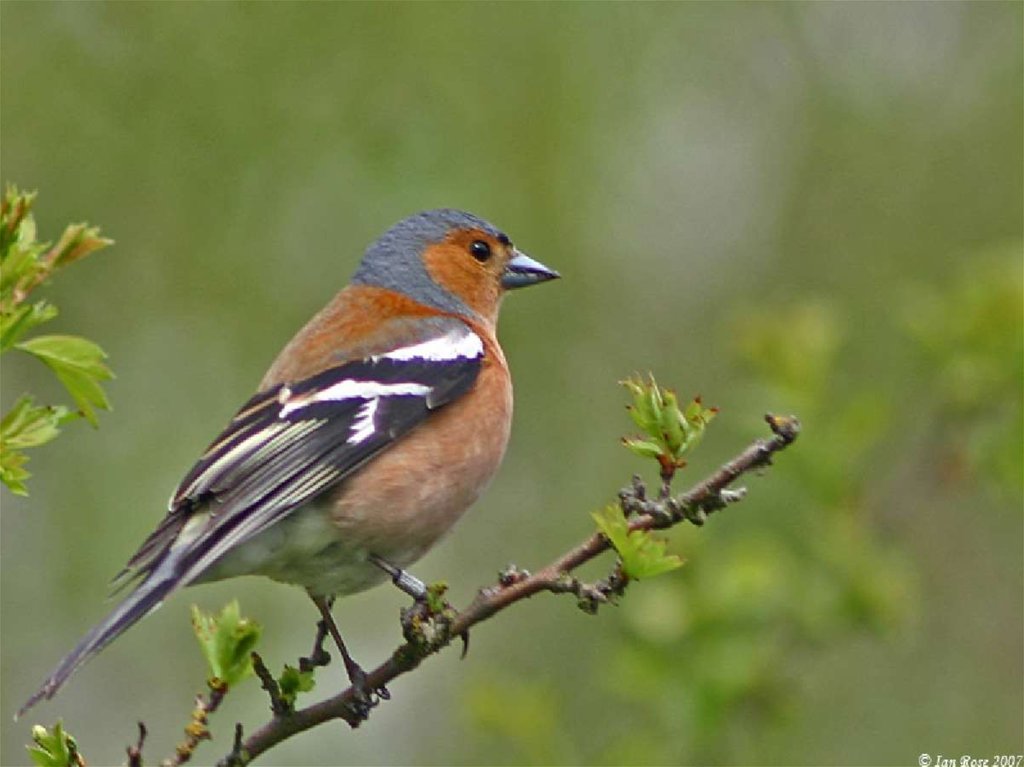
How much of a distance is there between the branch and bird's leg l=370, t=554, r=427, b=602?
1.30 feet

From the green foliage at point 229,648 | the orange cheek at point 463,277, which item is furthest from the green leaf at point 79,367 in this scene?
the orange cheek at point 463,277

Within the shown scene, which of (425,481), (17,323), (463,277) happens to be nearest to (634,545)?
(17,323)

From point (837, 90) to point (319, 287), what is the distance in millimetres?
3239

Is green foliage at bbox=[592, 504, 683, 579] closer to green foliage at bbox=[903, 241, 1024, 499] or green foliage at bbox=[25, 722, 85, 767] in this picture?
green foliage at bbox=[25, 722, 85, 767]

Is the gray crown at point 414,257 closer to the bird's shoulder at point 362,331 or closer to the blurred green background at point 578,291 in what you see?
the bird's shoulder at point 362,331

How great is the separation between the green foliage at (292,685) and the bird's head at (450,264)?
2.29 metres

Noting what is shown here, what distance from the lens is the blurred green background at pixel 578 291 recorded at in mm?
5984

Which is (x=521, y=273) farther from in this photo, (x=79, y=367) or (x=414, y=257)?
(x=79, y=367)

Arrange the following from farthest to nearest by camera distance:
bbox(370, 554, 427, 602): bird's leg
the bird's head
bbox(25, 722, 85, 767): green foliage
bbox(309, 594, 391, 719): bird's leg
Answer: the bird's head, bbox(370, 554, 427, 602): bird's leg, bbox(309, 594, 391, 719): bird's leg, bbox(25, 722, 85, 767): green foliage

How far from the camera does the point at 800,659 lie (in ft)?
18.9

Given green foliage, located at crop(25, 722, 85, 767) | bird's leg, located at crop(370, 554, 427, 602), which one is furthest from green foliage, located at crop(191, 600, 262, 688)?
bird's leg, located at crop(370, 554, 427, 602)

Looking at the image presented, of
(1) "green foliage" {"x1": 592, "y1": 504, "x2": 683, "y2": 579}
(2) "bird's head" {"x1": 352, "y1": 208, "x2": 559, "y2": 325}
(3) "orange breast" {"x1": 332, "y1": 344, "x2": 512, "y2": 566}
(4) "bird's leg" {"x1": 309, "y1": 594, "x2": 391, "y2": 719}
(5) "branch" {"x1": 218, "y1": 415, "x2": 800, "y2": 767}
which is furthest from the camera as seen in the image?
(2) "bird's head" {"x1": 352, "y1": 208, "x2": 559, "y2": 325}

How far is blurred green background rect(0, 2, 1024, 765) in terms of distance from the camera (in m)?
5.98

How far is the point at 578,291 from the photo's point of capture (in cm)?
837
